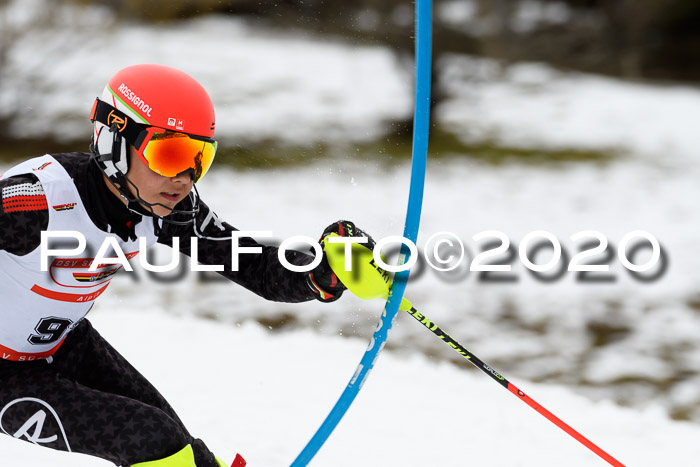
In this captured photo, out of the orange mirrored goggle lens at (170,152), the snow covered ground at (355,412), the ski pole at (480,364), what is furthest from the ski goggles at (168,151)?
the snow covered ground at (355,412)

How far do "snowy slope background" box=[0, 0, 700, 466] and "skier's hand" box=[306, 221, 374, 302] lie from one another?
0.36m

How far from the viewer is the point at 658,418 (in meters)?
4.17

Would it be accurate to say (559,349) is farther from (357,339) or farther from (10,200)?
(10,200)

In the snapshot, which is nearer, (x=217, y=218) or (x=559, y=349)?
(x=217, y=218)

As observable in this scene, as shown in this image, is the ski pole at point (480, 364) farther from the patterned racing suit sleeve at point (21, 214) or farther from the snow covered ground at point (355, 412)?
the patterned racing suit sleeve at point (21, 214)

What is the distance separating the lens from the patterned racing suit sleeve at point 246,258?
2709 mm

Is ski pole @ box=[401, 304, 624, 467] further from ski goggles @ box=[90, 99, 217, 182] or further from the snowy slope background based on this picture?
ski goggles @ box=[90, 99, 217, 182]

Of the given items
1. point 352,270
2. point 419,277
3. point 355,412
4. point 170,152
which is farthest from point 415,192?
point 419,277

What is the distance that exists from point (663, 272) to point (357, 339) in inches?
125

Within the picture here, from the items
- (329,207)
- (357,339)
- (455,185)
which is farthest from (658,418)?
(455,185)

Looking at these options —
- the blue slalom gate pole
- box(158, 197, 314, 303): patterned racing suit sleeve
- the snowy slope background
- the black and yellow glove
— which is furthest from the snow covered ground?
the black and yellow glove

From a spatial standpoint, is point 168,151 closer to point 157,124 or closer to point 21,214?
point 157,124

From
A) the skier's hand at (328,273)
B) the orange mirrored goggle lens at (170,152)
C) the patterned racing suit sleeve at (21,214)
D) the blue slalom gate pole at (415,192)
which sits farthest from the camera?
the skier's hand at (328,273)

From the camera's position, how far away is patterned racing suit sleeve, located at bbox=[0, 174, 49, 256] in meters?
2.17
